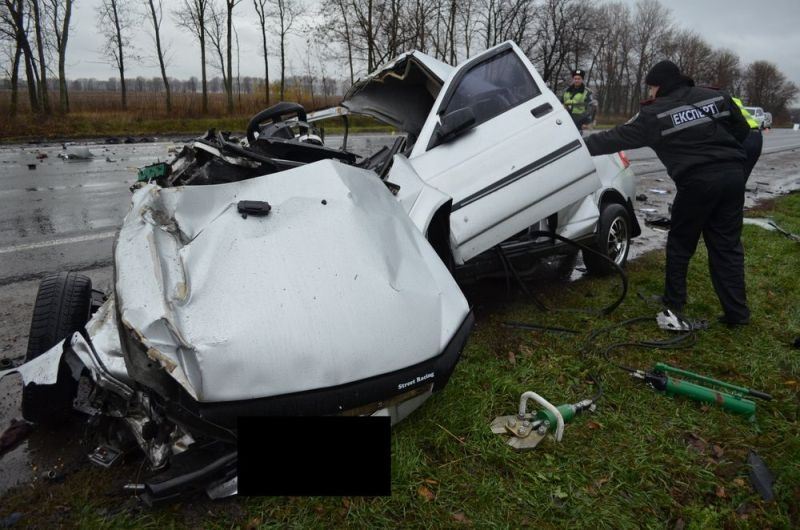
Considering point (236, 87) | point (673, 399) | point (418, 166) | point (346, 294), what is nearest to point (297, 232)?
point (346, 294)

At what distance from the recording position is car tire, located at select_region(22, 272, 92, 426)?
85.5 inches

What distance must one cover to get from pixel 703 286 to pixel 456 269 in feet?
8.42

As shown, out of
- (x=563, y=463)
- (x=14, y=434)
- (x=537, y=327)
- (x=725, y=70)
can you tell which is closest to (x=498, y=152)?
(x=537, y=327)

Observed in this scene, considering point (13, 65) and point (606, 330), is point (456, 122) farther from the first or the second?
point (13, 65)

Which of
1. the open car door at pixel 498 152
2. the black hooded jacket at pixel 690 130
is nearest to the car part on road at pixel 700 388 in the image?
the open car door at pixel 498 152

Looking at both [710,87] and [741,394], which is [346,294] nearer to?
[741,394]

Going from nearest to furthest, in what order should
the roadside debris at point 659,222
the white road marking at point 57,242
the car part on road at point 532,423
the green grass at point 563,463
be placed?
the green grass at point 563,463 < the car part on road at point 532,423 < the white road marking at point 57,242 < the roadside debris at point 659,222

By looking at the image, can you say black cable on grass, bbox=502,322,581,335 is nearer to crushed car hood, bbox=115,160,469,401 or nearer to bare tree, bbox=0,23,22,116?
crushed car hood, bbox=115,160,469,401

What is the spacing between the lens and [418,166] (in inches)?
130

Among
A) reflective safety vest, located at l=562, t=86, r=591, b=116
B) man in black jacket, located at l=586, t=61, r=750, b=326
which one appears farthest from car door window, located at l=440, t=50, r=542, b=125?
reflective safety vest, located at l=562, t=86, r=591, b=116

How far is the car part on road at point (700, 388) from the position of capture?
2.75m

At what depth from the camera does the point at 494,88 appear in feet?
12.3

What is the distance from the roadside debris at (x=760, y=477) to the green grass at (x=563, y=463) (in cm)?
3

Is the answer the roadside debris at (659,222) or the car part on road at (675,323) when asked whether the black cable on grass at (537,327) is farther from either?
the roadside debris at (659,222)
